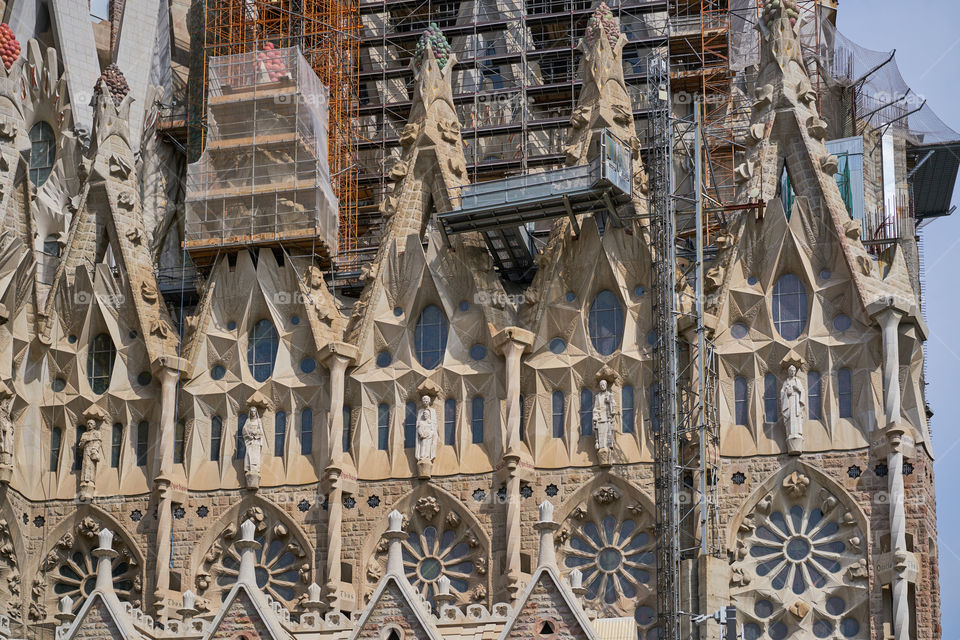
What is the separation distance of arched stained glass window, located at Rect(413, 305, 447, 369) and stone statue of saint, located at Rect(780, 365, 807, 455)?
271 inches

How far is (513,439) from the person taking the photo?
43.6 meters

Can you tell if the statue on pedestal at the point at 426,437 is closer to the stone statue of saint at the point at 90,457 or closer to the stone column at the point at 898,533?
the stone statue of saint at the point at 90,457

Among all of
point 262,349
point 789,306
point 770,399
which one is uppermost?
point 789,306

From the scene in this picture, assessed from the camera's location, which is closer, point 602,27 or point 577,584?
point 577,584

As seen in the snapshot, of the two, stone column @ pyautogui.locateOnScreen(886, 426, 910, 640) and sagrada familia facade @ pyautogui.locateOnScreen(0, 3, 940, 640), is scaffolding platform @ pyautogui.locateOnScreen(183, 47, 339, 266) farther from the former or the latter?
stone column @ pyautogui.locateOnScreen(886, 426, 910, 640)

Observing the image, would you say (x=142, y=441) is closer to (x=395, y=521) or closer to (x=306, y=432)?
(x=306, y=432)

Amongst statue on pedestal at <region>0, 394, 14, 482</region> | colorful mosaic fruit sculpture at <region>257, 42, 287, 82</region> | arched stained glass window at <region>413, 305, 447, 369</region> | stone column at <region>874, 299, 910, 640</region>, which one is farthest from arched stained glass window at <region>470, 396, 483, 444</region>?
statue on pedestal at <region>0, 394, 14, 482</region>

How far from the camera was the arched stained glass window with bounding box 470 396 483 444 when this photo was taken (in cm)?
4471

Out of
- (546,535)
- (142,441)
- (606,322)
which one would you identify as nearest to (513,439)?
(606,322)

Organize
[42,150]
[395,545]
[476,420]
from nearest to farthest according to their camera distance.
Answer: [395,545], [476,420], [42,150]

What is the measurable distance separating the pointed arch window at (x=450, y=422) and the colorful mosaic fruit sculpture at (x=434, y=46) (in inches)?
302

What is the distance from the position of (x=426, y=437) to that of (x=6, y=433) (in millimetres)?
8281

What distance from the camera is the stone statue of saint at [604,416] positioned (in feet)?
143

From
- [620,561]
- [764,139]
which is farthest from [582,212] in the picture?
[620,561]
